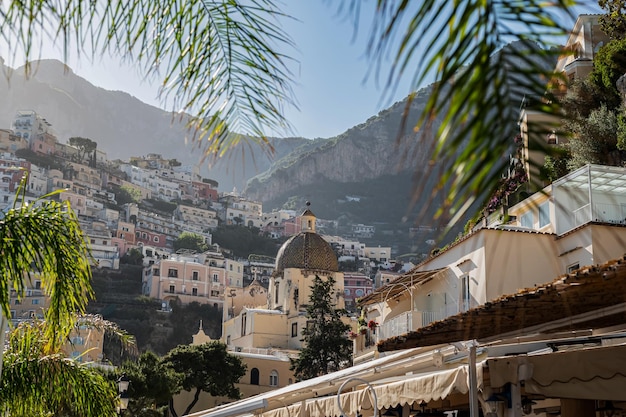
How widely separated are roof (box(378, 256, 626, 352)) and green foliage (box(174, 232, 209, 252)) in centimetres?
12300

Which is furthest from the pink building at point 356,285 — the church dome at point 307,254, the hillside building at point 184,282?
the church dome at point 307,254

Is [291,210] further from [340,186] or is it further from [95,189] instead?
[95,189]

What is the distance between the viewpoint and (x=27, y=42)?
7.14 feet

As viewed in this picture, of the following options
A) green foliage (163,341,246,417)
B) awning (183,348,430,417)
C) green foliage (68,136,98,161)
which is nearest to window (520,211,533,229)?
awning (183,348,430,417)

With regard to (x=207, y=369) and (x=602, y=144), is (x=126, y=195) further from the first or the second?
(x=602, y=144)

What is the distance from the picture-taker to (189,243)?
130250 mm

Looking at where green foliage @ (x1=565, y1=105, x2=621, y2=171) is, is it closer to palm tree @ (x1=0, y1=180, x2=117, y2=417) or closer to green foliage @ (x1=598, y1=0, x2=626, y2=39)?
green foliage @ (x1=598, y1=0, x2=626, y2=39)

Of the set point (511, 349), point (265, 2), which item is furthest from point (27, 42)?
point (511, 349)

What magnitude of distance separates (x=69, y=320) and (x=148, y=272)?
104231mm

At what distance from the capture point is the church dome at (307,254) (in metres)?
67.6

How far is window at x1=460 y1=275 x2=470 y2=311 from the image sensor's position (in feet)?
76.2

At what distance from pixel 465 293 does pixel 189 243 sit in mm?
109494

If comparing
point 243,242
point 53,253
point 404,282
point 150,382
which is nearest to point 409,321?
point 404,282

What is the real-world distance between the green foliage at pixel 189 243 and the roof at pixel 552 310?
404 ft
